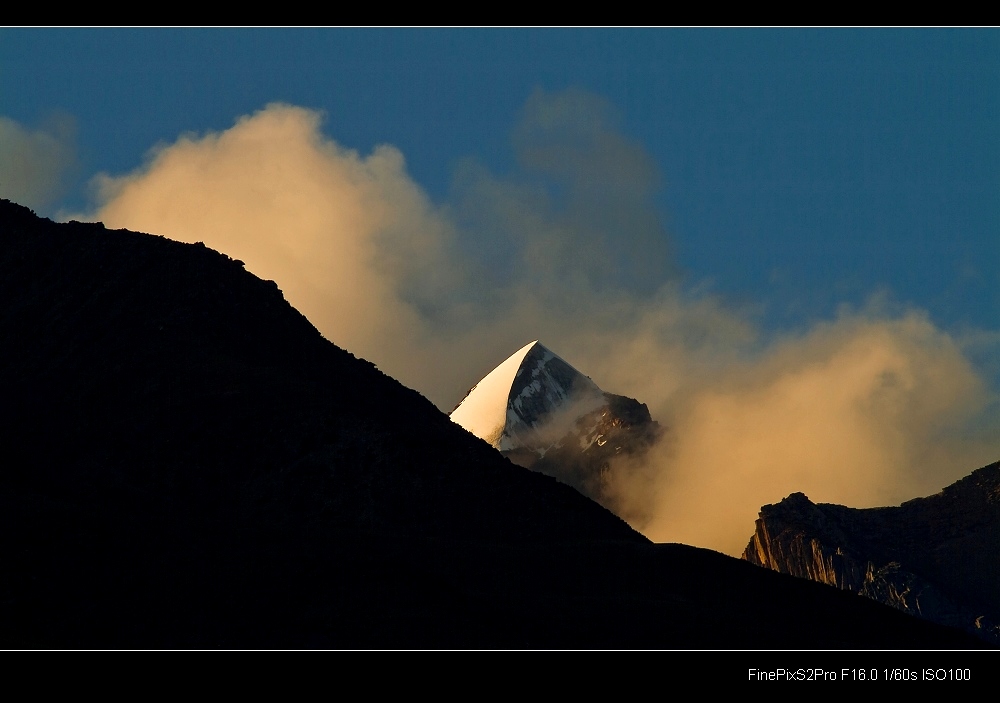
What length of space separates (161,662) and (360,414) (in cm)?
5563

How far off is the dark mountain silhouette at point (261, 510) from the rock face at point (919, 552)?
86.1m

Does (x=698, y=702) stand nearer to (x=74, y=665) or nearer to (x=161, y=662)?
(x=161, y=662)

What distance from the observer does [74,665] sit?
123 feet

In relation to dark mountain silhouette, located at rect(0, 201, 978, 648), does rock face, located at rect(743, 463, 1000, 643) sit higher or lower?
higher

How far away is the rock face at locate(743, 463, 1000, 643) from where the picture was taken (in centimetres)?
16725

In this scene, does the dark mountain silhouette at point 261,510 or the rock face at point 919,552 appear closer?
the dark mountain silhouette at point 261,510

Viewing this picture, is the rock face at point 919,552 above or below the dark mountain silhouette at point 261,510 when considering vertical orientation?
above

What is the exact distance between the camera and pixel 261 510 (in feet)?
270

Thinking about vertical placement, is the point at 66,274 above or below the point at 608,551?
above

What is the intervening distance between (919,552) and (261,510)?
11336 centimetres

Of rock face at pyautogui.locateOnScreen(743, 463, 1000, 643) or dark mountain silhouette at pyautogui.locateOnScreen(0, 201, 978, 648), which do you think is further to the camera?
rock face at pyautogui.locateOnScreen(743, 463, 1000, 643)

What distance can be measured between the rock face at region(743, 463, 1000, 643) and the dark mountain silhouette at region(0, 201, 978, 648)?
8606cm

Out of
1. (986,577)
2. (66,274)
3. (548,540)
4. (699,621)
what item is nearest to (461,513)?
(548,540)

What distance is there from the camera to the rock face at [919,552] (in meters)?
167
